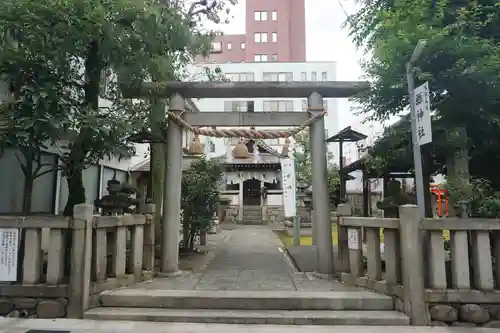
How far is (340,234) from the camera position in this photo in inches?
253

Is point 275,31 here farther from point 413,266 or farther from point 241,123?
point 413,266

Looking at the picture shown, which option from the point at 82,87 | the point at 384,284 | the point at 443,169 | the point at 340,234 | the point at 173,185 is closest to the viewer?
the point at 384,284

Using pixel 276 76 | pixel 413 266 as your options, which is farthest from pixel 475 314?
pixel 276 76

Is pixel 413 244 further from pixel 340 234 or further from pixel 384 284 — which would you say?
pixel 340 234

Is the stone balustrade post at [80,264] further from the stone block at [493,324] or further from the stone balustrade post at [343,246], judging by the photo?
the stone block at [493,324]

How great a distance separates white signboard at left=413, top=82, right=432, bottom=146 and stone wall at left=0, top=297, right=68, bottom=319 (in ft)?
18.2

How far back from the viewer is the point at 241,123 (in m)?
7.15

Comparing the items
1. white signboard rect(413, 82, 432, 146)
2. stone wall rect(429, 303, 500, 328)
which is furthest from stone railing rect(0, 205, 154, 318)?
white signboard rect(413, 82, 432, 146)

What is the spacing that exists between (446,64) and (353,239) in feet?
10.0

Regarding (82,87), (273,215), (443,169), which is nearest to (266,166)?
(273,215)

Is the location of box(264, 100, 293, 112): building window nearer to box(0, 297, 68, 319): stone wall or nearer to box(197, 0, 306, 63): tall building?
box(197, 0, 306, 63): tall building

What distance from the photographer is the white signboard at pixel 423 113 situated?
499 cm

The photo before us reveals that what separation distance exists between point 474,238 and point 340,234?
2106mm

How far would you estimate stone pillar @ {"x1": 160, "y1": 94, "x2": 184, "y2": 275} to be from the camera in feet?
22.2
